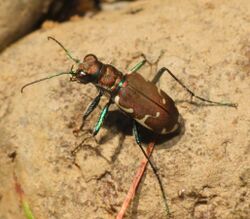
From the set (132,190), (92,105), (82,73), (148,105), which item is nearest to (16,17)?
(82,73)

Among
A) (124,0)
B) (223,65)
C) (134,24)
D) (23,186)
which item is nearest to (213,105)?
(223,65)

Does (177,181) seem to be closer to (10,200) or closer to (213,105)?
(213,105)

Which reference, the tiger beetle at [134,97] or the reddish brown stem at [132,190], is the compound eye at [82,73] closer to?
the tiger beetle at [134,97]

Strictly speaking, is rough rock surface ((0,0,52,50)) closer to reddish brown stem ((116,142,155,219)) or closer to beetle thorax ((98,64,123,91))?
beetle thorax ((98,64,123,91))

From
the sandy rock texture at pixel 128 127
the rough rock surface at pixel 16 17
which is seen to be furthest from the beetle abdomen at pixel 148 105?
the rough rock surface at pixel 16 17

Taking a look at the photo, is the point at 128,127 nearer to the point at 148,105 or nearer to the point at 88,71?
the point at 148,105

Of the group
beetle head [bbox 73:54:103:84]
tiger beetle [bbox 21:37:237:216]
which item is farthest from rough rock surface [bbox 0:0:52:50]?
beetle head [bbox 73:54:103:84]

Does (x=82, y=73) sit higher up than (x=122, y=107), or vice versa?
(x=82, y=73)
